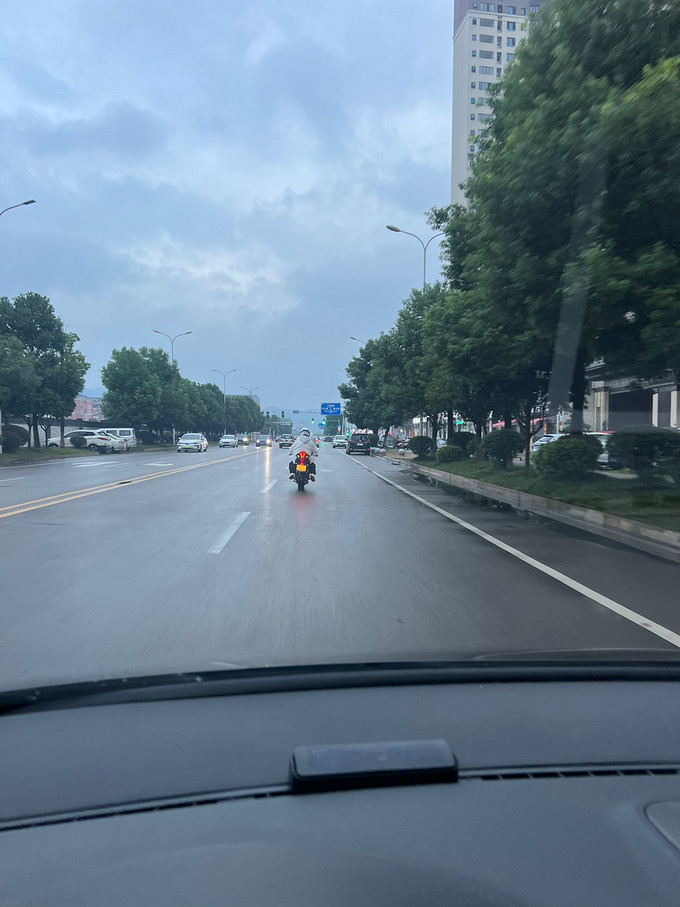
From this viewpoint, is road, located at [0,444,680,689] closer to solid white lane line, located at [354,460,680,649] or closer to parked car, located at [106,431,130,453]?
solid white lane line, located at [354,460,680,649]

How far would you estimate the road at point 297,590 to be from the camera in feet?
16.6

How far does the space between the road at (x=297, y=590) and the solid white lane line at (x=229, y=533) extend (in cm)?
4

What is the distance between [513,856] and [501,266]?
45.2 feet

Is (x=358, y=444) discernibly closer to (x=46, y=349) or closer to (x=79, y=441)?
(x=79, y=441)

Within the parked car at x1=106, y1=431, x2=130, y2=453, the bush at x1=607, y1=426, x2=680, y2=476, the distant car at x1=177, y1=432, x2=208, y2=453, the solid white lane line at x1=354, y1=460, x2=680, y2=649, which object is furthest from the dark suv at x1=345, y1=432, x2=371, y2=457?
the solid white lane line at x1=354, y1=460, x2=680, y2=649

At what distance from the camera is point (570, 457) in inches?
721

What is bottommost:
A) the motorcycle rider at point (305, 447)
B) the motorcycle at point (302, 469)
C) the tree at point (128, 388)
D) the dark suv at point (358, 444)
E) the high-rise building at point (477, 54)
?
the dark suv at point (358, 444)

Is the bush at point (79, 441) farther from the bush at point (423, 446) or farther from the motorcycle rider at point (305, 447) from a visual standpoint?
the motorcycle rider at point (305, 447)

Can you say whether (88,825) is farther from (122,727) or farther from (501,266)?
(501,266)

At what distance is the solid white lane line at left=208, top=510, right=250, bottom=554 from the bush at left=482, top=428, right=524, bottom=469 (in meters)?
13.9

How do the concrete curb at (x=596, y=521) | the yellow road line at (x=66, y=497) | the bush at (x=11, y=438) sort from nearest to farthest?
1. the concrete curb at (x=596, y=521)
2. the yellow road line at (x=66, y=497)
3. the bush at (x=11, y=438)

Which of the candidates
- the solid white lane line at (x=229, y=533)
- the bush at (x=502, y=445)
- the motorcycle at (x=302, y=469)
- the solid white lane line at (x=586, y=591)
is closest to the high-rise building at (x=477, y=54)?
the bush at (x=502, y=445)

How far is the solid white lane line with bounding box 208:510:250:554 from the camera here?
9.65 meters

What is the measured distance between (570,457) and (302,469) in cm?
670
